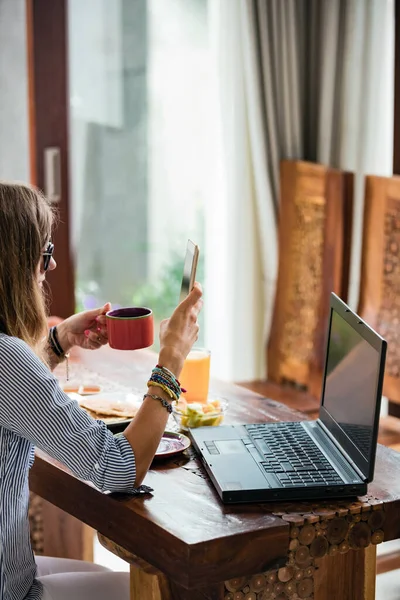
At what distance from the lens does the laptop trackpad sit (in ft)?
5.42

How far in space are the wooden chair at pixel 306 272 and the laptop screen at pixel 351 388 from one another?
1.40 meters

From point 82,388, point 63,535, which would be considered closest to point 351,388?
Result: point 82,388

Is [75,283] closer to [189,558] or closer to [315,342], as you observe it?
[315,342]

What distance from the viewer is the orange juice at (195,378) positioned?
6.51 feet

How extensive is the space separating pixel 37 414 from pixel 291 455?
0.47 meters

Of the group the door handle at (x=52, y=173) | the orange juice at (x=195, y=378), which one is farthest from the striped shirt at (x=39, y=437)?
the door handle at (x=52, y=173)

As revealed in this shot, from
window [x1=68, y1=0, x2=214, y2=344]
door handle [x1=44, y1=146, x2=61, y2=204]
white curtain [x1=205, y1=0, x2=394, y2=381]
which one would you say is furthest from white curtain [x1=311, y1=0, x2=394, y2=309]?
door handle [x1=44, y1=146, x2=61, y2=204]

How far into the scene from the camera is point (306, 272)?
347 cm

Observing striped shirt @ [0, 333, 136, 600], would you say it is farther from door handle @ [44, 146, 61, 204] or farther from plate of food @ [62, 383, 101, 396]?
door handle @ [44, 146, 61, 204]

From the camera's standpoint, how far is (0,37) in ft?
11.1

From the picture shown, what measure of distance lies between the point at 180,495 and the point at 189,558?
208 mm

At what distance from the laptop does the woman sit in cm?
16

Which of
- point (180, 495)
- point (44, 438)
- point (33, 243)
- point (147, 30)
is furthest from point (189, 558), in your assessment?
point (147, 30)

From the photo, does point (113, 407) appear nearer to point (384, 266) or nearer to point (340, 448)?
point (340, 448)
